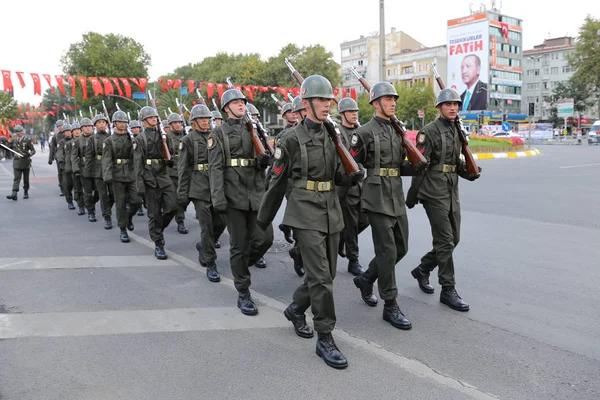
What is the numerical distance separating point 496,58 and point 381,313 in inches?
3372

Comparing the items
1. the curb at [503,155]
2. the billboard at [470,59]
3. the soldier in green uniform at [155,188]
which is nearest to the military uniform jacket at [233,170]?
the soldier in green uniform at [155,188]

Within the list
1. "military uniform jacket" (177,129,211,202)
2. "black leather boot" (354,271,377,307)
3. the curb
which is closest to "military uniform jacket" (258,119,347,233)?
"black leather boot" (354,271,377,307)

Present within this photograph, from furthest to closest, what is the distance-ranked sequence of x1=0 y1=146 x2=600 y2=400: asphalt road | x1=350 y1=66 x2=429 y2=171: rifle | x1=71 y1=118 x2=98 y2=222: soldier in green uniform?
x1=71 y1=118 x2=98 y2=222: soldier in green uniform < x1=350 y1=66 x2=429 y2=171: rifle < x1=0 y1=146 x2=600 y2=400: asphalt road

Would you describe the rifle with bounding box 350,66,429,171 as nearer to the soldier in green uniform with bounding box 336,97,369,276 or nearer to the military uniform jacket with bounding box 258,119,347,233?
the military uniform jacket with bounding box 258,119,347,233

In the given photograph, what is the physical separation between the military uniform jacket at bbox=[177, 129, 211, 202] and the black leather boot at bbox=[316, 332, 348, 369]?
2.90 m

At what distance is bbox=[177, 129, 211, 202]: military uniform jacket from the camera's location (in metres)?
6.29

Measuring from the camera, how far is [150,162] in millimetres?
7430

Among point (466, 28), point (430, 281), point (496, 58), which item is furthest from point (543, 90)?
point (430, 281)

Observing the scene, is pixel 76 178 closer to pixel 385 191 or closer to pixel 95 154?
pixel 95 154

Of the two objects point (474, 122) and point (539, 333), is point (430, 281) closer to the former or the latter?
point (539, 333)

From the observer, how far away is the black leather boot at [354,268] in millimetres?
6207

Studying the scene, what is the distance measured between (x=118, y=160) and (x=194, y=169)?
2.70 metres

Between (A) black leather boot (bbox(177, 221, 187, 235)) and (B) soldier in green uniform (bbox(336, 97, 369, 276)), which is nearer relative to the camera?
(B) soldier in green uniform (bbox(336, 97, 369, 276))

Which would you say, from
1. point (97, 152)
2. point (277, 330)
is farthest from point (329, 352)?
point (97, 152)
